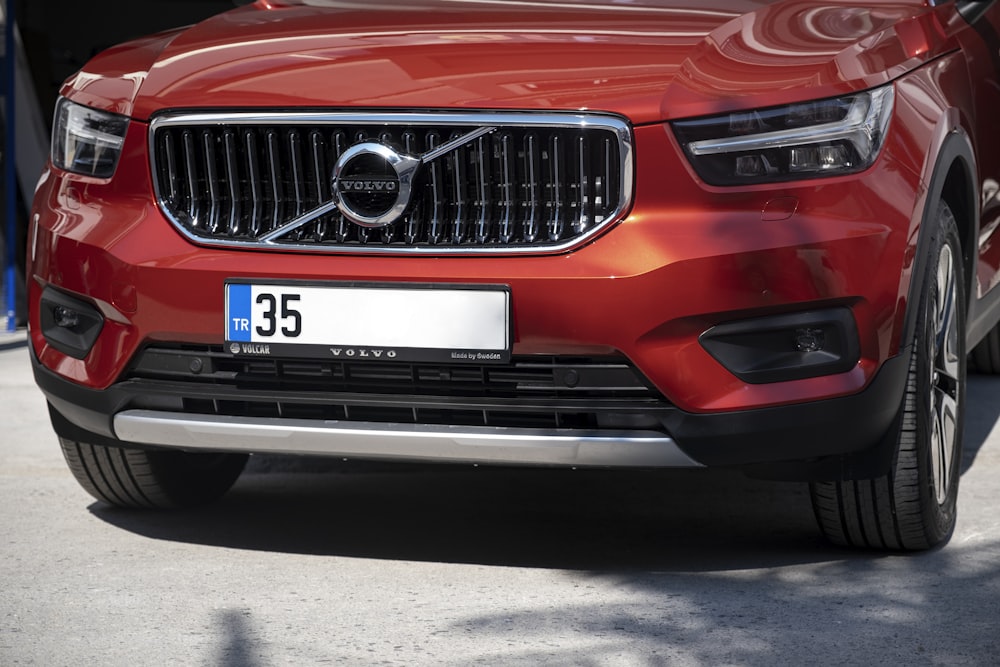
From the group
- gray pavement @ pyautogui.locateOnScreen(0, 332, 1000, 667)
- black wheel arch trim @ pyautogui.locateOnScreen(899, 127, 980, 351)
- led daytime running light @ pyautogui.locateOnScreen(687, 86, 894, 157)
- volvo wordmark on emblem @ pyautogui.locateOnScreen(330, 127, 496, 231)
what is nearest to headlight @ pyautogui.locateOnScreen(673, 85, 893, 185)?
led daytime running light @ pyautogui.locateOnScreen(687, 86, 894, 157)

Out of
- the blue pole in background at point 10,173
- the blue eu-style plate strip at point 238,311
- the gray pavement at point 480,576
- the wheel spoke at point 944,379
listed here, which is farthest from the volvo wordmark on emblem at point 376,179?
the blue pole in background at point 10,173

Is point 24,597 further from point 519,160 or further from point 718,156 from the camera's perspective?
point 718,156

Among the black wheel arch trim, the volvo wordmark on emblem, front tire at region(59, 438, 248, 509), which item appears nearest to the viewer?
the volvo wordmark on emblem

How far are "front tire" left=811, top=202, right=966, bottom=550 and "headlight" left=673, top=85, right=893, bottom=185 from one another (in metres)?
0.41

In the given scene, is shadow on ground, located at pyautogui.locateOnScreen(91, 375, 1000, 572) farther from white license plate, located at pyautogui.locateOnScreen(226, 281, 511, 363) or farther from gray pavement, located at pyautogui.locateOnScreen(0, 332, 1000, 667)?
white license plate, located at pyautogui.locateOnScreen(226, 281, 511, 363)

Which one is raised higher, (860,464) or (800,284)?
(800,284)

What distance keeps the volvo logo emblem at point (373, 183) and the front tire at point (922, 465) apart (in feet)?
3.85

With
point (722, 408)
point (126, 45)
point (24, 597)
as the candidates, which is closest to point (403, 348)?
point (722, 408)

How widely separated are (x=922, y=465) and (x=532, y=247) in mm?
1091

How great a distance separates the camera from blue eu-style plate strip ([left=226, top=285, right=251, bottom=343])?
3535 millimetres

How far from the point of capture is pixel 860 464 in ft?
11.8

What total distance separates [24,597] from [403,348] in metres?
1.02

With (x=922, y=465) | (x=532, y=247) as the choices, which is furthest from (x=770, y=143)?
(x=922, y=465)

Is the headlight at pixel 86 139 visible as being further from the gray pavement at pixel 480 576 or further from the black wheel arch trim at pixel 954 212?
the black wheel arch trim at pixel 954 212
